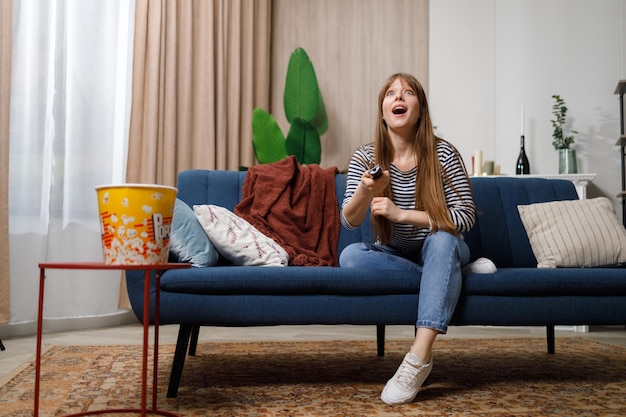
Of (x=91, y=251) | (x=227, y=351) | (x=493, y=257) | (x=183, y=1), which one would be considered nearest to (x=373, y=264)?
(x=493, y=257)

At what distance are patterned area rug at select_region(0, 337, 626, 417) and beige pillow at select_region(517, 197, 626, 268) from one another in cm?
39

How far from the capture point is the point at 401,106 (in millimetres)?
2025

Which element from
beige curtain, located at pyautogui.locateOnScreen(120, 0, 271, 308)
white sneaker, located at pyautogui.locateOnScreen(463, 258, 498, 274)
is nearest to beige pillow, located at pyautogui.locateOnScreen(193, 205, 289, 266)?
white sneaker, located at pyautogui.locateOnScreen(463, 258, 498, 274)

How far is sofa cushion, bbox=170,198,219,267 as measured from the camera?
188cm

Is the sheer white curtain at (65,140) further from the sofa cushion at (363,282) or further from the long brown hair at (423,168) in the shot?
the long brown hair at (423,168)

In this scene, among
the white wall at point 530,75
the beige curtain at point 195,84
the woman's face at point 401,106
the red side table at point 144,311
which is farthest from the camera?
the white wall at point 530,75

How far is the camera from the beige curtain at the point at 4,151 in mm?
2842

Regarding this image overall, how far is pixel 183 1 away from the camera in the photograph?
380cm

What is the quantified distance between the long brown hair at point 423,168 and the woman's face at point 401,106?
0.06ft

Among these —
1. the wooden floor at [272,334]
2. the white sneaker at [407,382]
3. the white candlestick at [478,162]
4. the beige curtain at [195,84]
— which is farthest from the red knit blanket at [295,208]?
the white candlestick at [478,162]

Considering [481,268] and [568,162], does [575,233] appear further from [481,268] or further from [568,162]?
[568,162]

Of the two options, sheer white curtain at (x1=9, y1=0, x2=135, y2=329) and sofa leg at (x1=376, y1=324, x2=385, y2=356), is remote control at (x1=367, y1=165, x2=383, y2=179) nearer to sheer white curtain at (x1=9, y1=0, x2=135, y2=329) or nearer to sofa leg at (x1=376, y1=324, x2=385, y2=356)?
sofa leg at (x1=376, y1=324, x2=385, y2=356)

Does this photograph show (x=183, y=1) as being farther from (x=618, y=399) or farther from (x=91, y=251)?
(x=618, y=399)

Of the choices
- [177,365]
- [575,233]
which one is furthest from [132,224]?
[575,233]
